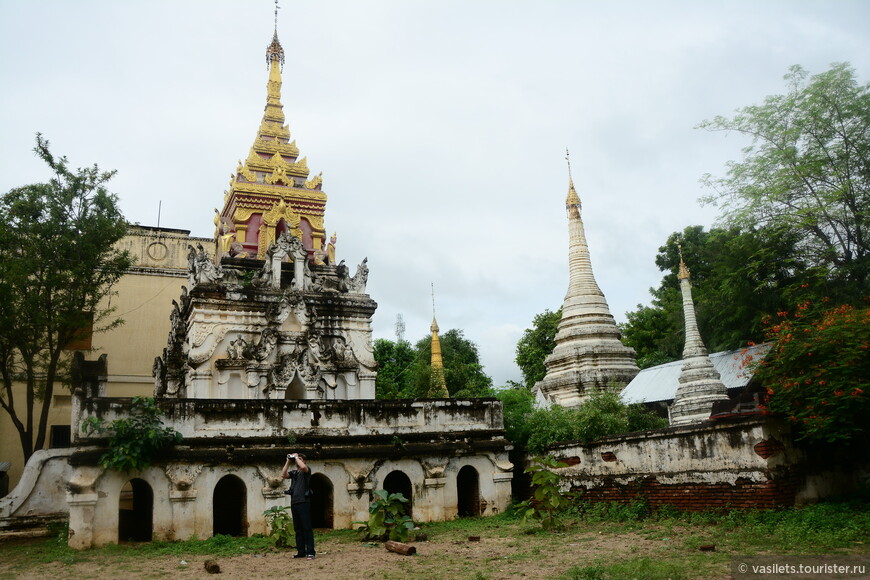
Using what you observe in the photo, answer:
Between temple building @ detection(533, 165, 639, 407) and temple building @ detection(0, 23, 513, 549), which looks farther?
temple building @ detection(533, 165, 639, 407)

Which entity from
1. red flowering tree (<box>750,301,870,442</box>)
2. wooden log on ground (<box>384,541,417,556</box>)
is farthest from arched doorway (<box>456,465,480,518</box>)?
red flowering tree (<box>750,301,870,442</box>)

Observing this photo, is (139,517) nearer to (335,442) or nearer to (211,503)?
(211,503)

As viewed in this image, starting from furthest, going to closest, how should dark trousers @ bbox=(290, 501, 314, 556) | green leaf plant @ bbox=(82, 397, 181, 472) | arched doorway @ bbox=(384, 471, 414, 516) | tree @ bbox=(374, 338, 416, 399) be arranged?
tree @ bbox=(374, 338, 416, 399) < arched doorway @ bbox=(384, 471, 414, 516) < green leaf plant @ bbox=(82, 397, 181, 472) < dark trousers @ bbox=(290, 501, 314, 556)

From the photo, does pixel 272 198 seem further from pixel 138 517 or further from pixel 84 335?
pixel 138 517

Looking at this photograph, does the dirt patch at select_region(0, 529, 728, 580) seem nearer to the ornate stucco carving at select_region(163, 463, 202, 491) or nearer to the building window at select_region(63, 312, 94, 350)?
the ornate stucco carving at select_region(163, 463, 202, 491)

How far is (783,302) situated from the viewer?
918 inches

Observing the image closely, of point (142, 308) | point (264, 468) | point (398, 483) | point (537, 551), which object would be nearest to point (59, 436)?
point (142, 308)

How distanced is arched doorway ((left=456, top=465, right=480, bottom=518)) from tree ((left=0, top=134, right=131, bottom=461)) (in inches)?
506

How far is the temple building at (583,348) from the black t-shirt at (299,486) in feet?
61.7

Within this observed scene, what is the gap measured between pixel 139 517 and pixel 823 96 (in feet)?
68.4

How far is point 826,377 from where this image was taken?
12211 mm

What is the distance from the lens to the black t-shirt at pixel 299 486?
12.6 meters

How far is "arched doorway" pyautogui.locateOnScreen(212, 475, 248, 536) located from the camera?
57.4ft

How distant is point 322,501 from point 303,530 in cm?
530
